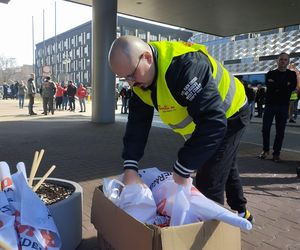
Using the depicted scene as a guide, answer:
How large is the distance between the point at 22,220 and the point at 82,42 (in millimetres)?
85954

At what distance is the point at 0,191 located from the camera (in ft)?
6.63

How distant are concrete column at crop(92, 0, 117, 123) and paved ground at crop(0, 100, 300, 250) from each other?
112 centimetres

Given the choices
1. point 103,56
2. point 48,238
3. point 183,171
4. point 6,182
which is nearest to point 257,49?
point 103,56

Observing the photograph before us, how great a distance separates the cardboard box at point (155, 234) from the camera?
1.73m

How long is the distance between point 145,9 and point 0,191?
12.2m

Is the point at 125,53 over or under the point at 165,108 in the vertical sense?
over

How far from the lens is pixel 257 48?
25.8m

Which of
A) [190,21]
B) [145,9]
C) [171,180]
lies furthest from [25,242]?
[190,21]

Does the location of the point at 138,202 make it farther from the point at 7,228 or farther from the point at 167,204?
the point at 7,228

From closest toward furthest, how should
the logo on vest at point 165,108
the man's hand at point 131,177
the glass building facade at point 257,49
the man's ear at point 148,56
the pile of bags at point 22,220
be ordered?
the pile of bags at point 22,220 → the man's ear at point 148,56 → the logo on vest at point 165,108 → the man's hand at point 131,177 → the glass building facade at point 257,49

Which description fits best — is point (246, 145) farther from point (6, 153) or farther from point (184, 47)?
point (184, 47)

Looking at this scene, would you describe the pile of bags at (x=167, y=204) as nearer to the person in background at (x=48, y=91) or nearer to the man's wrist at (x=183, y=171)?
the man's wrist at (x=183, y=171)

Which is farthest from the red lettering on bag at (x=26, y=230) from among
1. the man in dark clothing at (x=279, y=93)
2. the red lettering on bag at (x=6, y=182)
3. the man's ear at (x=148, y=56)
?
the man in dark clothing at (x=279, y=93)

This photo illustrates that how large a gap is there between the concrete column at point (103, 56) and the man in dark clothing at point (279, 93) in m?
6.29
